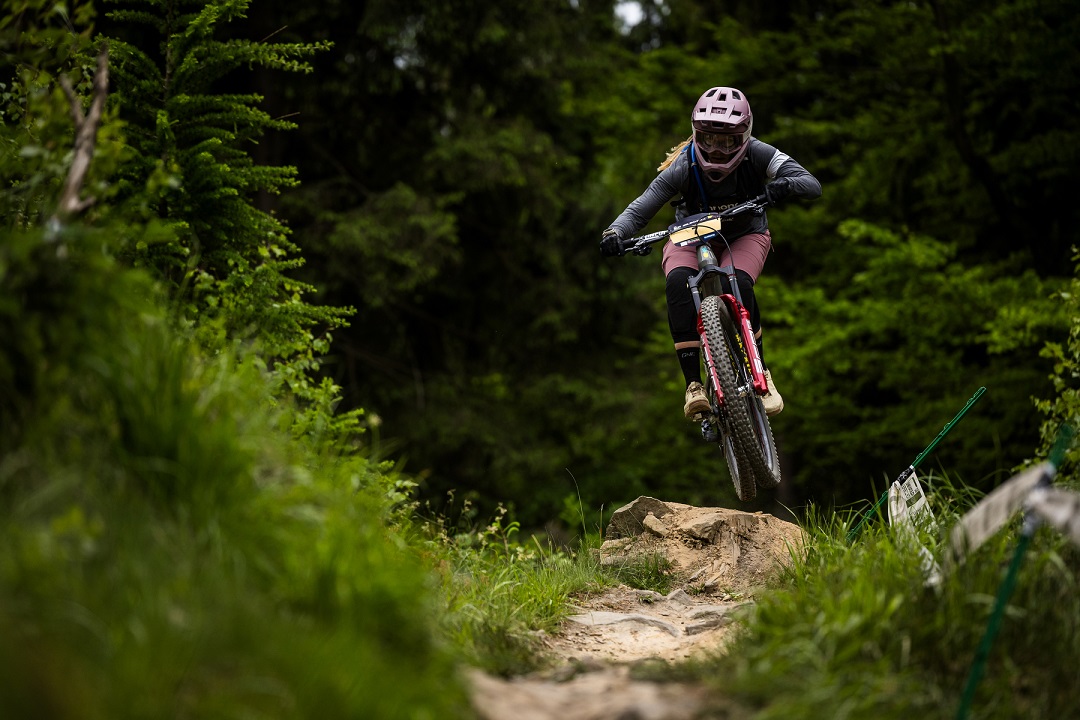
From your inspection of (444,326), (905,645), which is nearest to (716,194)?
(905,645)

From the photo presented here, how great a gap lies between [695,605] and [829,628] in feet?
7.94

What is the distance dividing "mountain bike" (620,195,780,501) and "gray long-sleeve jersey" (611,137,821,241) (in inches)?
7.2

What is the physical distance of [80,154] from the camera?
13.7 feet

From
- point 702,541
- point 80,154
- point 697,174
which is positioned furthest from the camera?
point 702,541

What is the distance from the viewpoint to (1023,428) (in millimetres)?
12625

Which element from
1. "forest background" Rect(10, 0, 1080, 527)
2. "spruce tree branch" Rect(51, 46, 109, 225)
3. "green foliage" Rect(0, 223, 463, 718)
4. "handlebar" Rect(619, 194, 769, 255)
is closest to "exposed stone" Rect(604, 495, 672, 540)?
"handlebar" Rect(619, 194, 769, 255)

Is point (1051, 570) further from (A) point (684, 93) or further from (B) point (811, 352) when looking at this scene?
(A) point (684, 93)

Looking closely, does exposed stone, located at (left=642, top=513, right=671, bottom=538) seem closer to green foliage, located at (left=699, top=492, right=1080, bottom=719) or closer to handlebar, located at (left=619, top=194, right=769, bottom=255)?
handlebar, located at (left=619, top=194, right=769, bottom=255)

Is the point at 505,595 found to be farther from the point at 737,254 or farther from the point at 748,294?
the point at 737,254

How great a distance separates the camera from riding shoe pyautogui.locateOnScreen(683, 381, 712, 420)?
Result: 6.62 m

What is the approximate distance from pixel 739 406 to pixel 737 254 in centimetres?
113

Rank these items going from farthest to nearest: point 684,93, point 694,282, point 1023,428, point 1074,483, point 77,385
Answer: point 684,93, point 1023,428, point 694,282, point 1074,483, point 77,385

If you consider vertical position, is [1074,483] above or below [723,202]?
below

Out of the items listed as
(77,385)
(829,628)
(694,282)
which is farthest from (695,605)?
(77,385)
